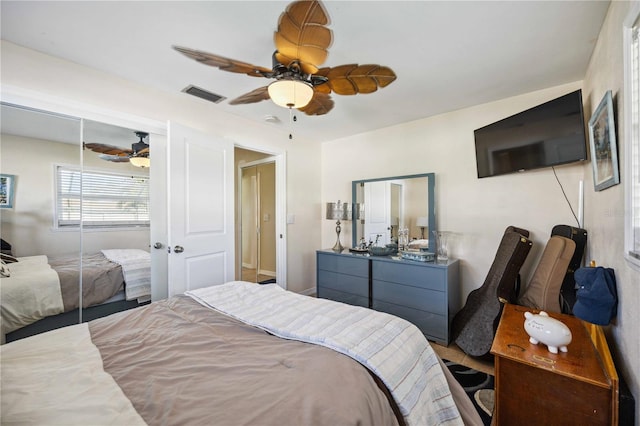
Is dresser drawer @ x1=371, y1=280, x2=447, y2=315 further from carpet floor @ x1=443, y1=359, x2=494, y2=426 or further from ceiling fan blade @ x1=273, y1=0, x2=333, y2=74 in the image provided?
ceiling fan blade @ x1=273, y1=0, x2=333, y2=74

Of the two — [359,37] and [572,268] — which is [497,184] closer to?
[572,268]

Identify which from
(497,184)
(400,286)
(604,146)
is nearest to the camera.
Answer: (604,146)

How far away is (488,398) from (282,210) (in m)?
2.80

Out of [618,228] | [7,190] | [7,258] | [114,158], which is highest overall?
[114,158]

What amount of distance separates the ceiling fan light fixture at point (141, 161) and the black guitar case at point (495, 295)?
10.7 ft

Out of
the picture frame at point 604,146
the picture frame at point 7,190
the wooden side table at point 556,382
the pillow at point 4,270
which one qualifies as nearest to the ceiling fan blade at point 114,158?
the picture frame at point 7,190

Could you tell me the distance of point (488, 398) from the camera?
1860 millimetres

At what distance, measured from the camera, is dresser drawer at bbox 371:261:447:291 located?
264 centimetres

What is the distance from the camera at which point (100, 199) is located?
2299 mm

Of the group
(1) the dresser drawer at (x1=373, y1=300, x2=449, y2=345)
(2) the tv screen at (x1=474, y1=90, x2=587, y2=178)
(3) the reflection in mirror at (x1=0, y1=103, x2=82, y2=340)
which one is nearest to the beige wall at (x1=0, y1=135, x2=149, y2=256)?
(3) the reflection in mirror at (x1=0, y1=103, x2=82, y2=340)

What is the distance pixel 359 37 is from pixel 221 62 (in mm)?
895

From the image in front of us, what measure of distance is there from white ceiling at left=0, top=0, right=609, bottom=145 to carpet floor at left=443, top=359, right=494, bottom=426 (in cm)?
238

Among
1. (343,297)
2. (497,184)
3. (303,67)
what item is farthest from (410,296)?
(303,67)

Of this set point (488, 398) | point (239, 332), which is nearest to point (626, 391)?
point (488, 398)
